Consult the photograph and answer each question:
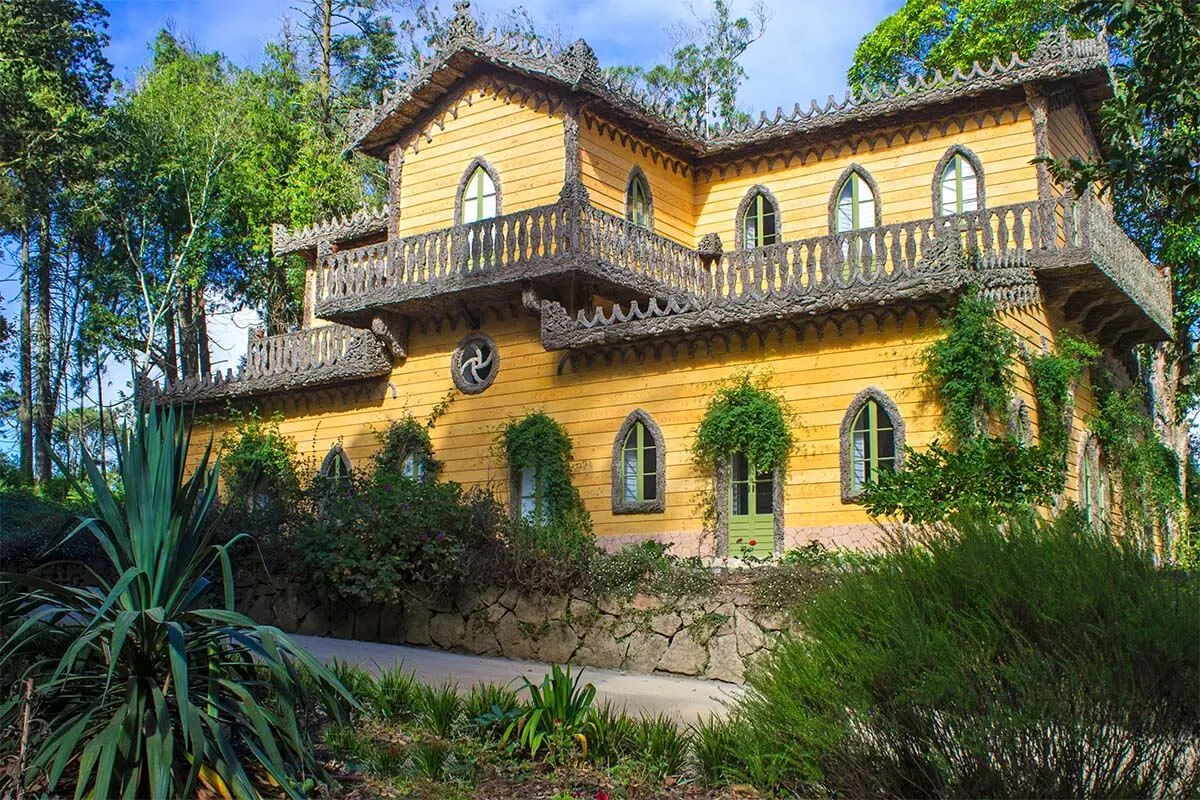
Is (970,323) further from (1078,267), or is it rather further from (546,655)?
(546,655)

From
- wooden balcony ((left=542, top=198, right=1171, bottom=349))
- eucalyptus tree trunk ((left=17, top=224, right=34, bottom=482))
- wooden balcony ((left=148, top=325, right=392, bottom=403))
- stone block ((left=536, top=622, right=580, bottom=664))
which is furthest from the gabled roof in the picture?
eucalyptus tree trunk ((left=17, top=224, right=34, bottom=482))

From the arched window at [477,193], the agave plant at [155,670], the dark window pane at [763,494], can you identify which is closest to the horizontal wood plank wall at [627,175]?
Result: the arched window at [477,193]

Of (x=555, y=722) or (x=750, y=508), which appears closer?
(x=555, y=722)

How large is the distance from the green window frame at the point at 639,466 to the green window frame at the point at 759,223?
6.10 metres

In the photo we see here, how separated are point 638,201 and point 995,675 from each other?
18.7 metres

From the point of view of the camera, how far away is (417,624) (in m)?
15.4

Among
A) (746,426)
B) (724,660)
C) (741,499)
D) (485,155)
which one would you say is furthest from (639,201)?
(724,660)

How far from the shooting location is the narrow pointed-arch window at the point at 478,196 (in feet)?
79.4

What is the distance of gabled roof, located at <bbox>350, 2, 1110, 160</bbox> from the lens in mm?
21078

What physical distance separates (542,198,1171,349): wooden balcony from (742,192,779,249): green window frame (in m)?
3.30

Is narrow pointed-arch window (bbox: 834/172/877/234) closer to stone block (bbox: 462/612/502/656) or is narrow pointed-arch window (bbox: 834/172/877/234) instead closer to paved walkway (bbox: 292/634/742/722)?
stone block (bbox: 462/612/502/656)

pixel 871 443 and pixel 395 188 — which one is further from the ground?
pixel 395 188

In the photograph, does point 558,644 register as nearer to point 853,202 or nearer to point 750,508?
point 750,508

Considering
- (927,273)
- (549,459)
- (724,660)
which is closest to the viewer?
(724,660)
